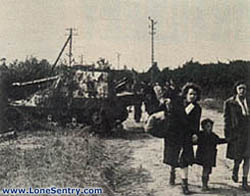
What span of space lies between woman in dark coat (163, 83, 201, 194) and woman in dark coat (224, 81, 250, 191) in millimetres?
323

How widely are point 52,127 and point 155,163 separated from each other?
204 centimetres

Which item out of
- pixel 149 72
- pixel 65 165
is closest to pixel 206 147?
pixel 149 72

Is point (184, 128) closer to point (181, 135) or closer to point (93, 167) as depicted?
point (181, 135)

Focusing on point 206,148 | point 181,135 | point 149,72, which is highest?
point 149,72

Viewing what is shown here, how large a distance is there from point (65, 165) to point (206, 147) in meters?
1.23

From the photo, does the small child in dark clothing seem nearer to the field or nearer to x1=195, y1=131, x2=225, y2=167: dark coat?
x1=195, y1=131, x2=225, y2=167: dark coat

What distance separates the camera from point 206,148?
146 inches

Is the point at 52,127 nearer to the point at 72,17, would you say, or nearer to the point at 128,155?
the point at 128,155

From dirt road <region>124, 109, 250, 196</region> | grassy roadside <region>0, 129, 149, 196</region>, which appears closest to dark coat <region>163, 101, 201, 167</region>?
dirt road <region>124, 109, 250, 196</region>

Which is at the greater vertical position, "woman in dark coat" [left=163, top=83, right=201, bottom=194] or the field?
"woman in dark coat" [left=163, top=83, right=201, bottom=194]

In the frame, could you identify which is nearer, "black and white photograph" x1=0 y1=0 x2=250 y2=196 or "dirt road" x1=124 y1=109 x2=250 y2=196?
"black and white photograph" x1=0 y1=0 x2=250 y2=196

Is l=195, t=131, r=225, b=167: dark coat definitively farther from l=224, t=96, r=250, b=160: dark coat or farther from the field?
the field

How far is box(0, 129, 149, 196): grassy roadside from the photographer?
3.60 metres

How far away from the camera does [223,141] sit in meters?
3.80
